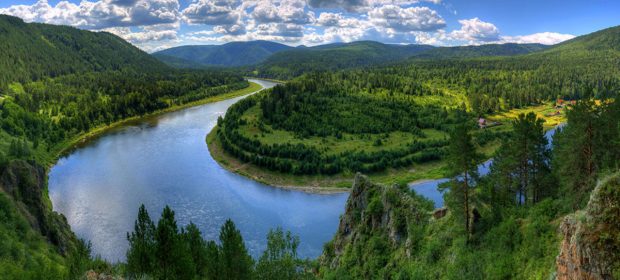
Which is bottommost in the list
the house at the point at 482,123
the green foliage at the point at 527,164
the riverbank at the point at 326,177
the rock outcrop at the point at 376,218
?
the riverbank at the point at 326,177

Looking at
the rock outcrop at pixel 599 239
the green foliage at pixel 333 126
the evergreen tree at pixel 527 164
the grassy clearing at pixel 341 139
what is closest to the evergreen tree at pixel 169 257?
the rock outcrop at pixel 599 239

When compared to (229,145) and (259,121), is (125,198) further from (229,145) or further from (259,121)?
(259,121)

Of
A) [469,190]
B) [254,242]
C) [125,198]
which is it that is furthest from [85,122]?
[469,190]

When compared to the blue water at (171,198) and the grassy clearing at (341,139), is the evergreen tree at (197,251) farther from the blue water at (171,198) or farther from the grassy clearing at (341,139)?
the grassy clearing at (341,139)

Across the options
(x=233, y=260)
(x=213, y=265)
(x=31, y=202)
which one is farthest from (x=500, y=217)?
(x=31, y=202)

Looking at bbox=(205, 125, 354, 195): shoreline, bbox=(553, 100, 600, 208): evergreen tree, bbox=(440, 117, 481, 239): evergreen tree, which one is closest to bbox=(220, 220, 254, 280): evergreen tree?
bbox=(440, 117, 481, 239): evergreen tree

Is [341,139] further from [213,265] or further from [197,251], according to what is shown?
[213,265]
